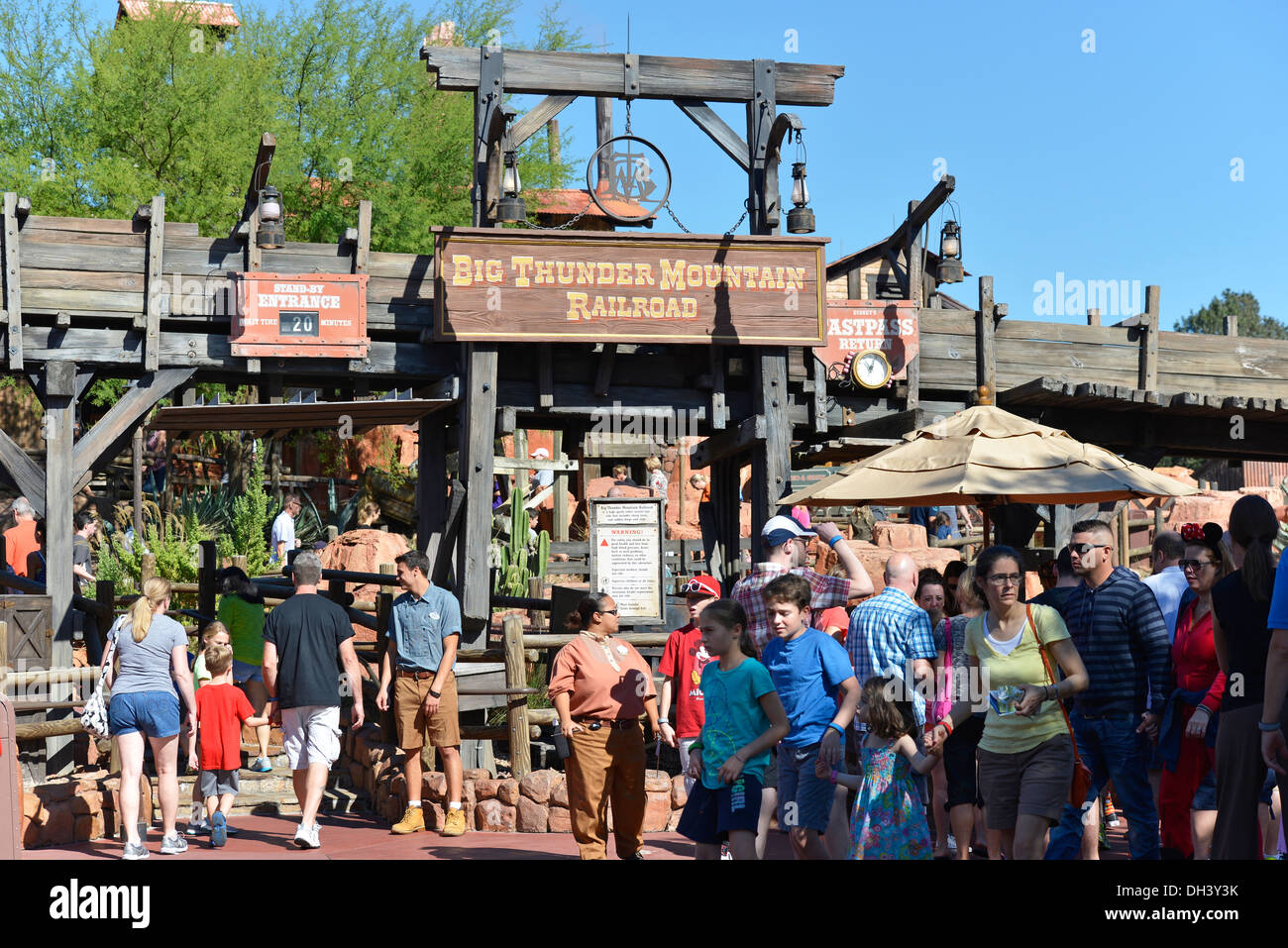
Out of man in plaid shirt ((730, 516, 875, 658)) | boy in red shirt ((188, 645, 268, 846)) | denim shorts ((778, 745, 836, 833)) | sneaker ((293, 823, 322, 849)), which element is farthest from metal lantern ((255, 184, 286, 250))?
denim shorts ((778, 745, 836, 833))

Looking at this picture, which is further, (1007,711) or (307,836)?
(307,836)

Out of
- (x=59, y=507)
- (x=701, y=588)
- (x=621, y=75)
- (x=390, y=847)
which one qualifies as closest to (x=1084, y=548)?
(x=701, y=588)

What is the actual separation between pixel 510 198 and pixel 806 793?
7.61 meters

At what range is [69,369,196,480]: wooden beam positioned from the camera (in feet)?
39.2

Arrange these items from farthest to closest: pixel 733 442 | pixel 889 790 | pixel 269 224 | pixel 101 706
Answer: pixel 733 442 → pixel 269 224 → pixel 101 706 → pixel 889 790

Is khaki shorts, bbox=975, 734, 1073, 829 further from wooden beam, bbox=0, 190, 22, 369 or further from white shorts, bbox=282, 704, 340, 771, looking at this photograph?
wooden beam, bbox=0, 190, 22, 369

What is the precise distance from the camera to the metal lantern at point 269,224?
486 inches

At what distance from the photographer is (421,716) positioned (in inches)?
348

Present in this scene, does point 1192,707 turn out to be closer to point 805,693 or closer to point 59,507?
point 805,693

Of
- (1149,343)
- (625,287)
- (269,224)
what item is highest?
(269,224)

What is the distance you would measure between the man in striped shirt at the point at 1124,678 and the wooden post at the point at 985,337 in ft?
26.1

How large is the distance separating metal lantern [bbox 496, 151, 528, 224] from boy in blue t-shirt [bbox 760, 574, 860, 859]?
6.93m

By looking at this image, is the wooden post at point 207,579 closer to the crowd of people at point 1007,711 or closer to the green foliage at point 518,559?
the green foliage at point 518,559
